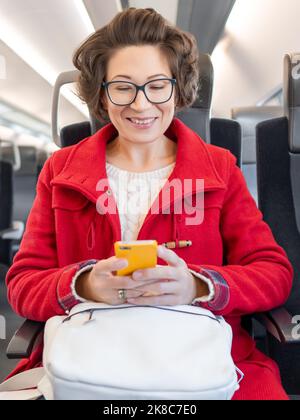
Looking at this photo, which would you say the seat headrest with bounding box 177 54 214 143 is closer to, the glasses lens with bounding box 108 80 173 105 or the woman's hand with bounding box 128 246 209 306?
the glasses lens with bounding box 108 80 173 105

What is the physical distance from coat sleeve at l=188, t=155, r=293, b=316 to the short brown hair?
0.28 meters

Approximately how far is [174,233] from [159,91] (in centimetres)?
A: 36

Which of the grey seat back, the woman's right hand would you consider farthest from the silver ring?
the grey seat back

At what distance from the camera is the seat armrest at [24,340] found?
1111 mm

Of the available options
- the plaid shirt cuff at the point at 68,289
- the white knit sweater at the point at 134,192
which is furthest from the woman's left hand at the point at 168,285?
the white knit sweater at the point at 134,192

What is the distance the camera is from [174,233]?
1.28m

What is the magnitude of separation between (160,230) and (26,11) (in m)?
2.31

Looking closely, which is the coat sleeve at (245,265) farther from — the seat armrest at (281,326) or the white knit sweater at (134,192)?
the white knit sweater at (134,192)

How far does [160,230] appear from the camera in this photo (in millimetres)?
1286

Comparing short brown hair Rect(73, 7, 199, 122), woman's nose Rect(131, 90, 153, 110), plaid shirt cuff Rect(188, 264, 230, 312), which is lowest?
plaid shirt cuff Rect(188, 264, 230, 312)

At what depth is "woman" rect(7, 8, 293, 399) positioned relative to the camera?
48.6 inches

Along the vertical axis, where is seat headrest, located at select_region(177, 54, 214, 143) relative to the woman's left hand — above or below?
above

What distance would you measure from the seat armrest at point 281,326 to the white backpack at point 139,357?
0.18m

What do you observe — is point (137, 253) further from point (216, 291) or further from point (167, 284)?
point (216, 291)
